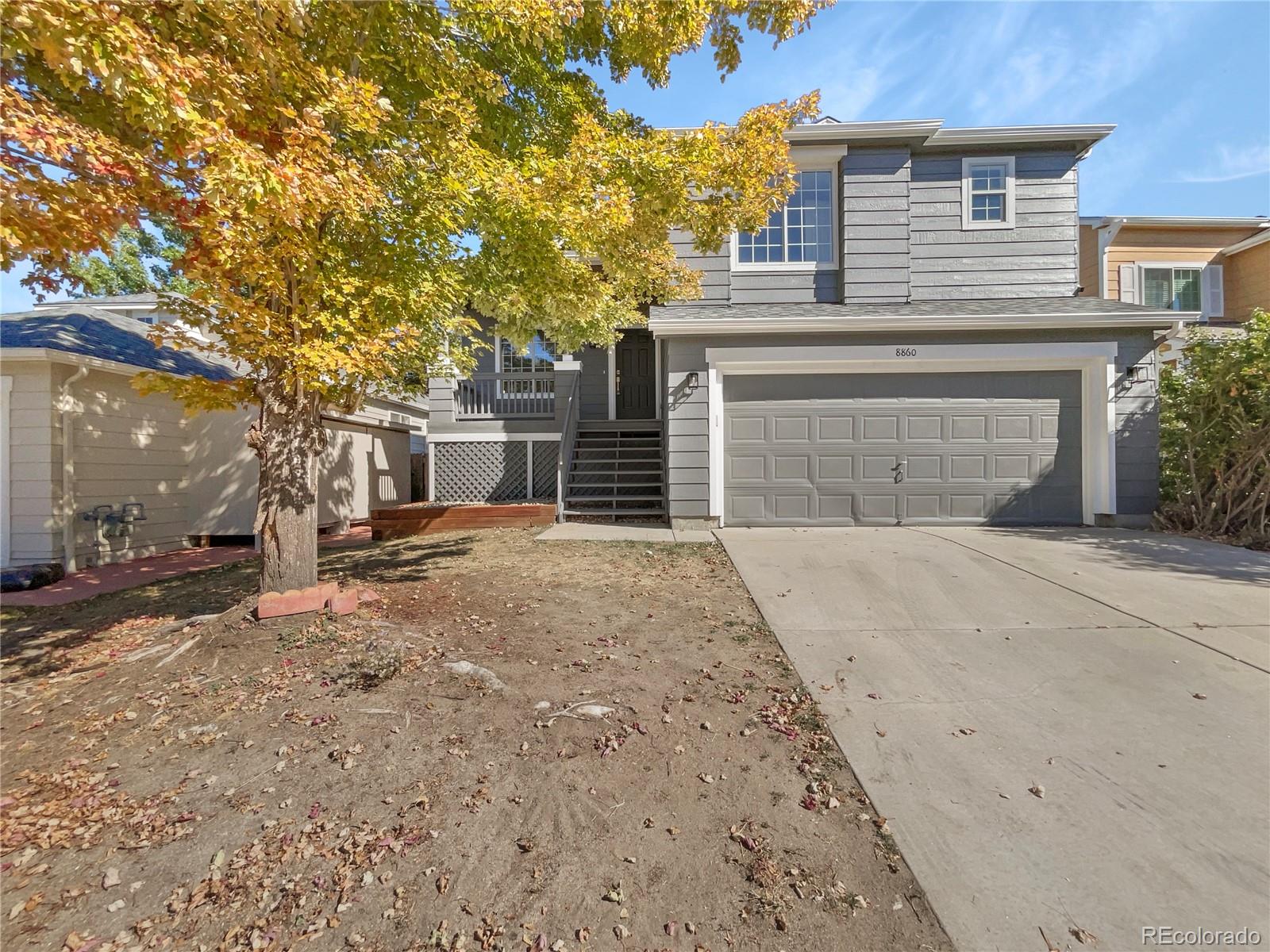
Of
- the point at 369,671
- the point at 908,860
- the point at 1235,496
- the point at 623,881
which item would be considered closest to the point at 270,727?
the point at 369,671

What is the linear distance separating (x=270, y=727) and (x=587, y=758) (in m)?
1.80

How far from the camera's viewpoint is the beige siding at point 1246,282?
14023mm

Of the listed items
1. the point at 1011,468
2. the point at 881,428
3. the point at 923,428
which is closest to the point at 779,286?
A: the point at 881,428

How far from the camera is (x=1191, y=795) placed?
2500mm

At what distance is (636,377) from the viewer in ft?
39.7

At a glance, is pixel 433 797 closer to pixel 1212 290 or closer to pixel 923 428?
pixel 923 428

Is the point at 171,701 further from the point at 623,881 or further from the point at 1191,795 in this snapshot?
the point at 1191,795

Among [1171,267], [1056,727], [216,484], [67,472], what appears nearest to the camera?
[1056,727]

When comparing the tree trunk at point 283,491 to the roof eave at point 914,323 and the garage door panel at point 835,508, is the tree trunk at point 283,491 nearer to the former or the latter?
the roof eave at point 914,323

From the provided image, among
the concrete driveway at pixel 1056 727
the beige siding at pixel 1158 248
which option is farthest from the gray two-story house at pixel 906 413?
the beige siding at pixel 1158 248

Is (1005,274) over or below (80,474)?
over

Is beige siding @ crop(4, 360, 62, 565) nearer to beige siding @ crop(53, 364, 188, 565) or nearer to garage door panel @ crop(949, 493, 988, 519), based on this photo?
beige siding @ crop(53, 364, 188, 565)

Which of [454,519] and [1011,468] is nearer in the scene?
[1011,468]

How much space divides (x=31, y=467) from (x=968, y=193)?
15313mm
